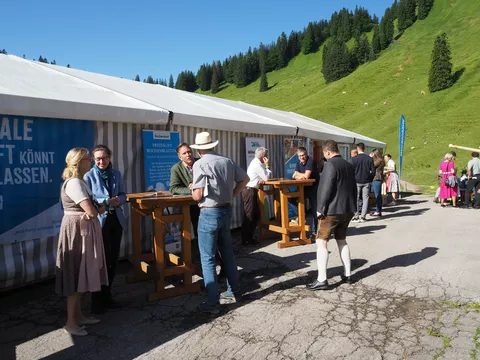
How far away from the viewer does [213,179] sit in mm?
3900

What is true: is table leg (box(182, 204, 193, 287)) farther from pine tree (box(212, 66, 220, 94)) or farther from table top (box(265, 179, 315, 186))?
pine tree (box(212, 66, 220, 94))

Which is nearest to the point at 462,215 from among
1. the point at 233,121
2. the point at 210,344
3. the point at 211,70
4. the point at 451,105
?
the point at 233,121

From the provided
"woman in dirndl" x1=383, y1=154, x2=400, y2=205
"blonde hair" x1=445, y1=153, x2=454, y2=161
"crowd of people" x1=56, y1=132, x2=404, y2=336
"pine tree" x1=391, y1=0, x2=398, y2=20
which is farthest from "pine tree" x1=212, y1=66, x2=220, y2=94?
"crowd of people" x1=56, y1=132, x2=404, y2=336

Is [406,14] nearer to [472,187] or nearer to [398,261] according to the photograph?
[472,187]

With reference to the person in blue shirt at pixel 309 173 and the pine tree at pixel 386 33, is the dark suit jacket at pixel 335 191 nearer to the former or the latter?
the person in blue shirt at pixel 309 173

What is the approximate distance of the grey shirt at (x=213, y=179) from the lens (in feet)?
12.8

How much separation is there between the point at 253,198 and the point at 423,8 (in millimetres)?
111035

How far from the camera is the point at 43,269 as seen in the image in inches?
183

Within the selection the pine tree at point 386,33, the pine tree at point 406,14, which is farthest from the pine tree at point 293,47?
the pine tree at point 406,14

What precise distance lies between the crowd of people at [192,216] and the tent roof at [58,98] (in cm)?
110

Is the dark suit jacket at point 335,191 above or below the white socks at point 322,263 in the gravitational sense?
above

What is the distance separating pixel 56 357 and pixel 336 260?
13.3ft

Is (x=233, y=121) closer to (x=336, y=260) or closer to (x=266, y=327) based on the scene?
(x=336, y=260)

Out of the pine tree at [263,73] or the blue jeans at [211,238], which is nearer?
the blue jeans at [211,238]
